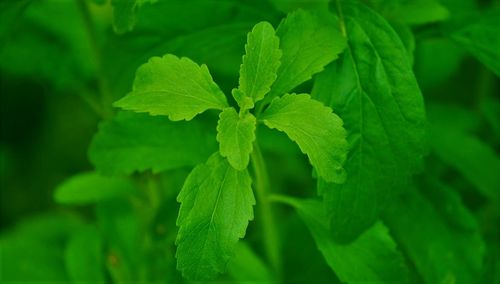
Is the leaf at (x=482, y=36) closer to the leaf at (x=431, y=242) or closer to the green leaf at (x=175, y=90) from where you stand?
the leaf at (x=431, y=242)

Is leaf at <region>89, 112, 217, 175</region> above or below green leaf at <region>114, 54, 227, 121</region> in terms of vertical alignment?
below

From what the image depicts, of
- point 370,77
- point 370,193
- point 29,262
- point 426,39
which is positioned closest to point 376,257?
point 370,193

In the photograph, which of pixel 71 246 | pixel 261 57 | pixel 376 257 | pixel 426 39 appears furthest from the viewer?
pixel 71 246

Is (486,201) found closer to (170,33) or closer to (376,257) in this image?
(376,257)

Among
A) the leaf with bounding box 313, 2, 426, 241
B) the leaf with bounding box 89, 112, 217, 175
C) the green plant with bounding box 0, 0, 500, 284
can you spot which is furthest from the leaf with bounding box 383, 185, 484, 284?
the leaf with bounding box 89, 112, 217, 175

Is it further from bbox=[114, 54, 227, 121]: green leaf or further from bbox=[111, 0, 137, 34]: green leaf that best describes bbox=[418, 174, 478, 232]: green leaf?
bbox=[111, 0, 137, 34]: green leaf
